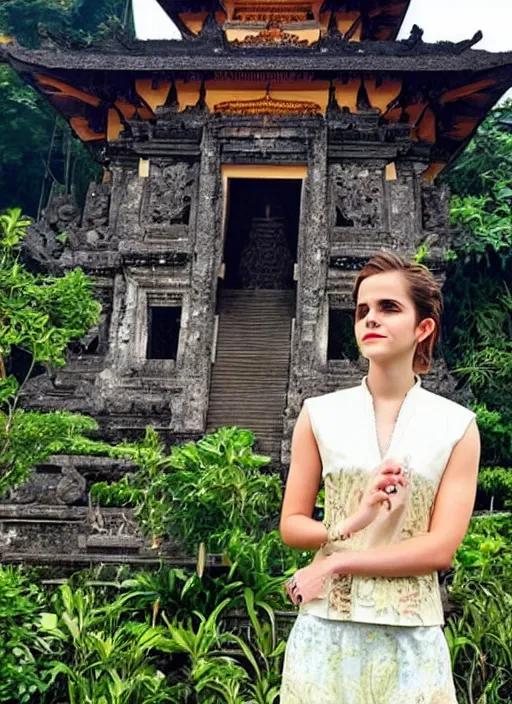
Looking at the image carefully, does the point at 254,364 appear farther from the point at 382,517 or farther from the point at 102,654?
the point at 382,517

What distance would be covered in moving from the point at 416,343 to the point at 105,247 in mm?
12562

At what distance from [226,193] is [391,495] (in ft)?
42.5

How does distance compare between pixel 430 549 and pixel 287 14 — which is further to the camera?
pixel 287 14

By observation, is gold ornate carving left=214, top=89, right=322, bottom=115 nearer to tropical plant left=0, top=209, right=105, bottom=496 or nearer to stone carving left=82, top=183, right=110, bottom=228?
stone carving left=82, top=183, right=110, bottom=228

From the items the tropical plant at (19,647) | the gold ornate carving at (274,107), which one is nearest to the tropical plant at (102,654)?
the tropical plant at (19,647)

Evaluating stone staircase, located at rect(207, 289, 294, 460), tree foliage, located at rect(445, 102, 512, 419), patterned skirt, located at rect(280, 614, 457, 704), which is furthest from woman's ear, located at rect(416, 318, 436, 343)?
tree foliage, located at rect(445, 102, 512, 419)

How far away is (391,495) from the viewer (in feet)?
7.41

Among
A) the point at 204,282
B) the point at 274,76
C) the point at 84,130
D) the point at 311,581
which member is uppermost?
the point at 84,130

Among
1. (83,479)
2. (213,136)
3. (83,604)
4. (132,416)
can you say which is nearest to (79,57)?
(213,136)

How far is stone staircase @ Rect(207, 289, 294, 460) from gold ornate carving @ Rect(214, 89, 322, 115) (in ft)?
11.3

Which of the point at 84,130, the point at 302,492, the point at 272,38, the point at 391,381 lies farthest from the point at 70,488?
the point at 272,38

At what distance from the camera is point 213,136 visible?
14.5 m

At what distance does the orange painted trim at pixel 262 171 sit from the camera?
573 inches

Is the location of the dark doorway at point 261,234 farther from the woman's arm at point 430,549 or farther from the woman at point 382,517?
the woman's arm at point 430,549
